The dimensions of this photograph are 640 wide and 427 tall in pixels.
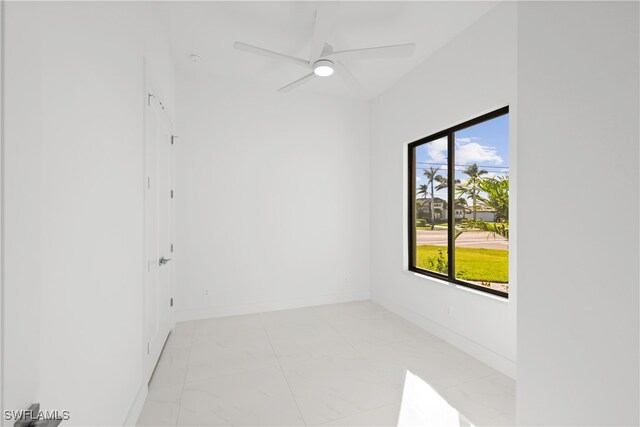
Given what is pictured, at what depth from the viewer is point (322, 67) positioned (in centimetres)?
268

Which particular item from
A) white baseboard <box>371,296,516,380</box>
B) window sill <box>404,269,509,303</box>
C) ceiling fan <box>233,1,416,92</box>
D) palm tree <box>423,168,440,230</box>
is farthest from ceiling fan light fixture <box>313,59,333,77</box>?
white baseboard <box>371,296,516,380</box>

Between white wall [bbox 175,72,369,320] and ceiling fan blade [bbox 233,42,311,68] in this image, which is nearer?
ceiling fan blade [bbox 233,42,311,68]

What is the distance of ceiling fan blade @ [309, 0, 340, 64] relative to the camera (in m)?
1.87

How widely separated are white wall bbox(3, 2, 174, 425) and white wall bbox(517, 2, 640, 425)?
1281 millimetres

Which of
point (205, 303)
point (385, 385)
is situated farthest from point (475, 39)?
point (205, 303)

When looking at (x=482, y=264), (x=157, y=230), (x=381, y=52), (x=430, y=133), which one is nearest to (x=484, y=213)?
(x=482, y=264)

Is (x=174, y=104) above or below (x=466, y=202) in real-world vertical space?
above

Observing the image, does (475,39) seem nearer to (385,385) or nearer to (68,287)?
(385,385)

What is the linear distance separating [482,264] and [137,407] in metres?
3.10

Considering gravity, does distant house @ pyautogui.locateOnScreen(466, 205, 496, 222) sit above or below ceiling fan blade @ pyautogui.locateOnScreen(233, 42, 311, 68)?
below

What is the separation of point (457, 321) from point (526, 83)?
2.53 meters

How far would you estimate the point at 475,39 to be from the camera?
265 cm

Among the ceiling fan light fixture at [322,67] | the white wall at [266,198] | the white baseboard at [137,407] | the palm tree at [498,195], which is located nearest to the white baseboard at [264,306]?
the white wall at [266,198]

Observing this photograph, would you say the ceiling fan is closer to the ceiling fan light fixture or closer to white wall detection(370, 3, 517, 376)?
the ceiling fan light fixture
